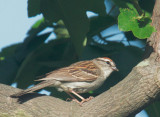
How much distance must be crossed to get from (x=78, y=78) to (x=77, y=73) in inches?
5.5

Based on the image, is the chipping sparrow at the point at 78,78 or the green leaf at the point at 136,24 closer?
the green leaf at the point at 136,24

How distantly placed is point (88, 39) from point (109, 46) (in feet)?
1.12

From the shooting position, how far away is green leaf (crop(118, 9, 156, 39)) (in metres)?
3.89

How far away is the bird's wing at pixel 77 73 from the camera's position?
5.43 m

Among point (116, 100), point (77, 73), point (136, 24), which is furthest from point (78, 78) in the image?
point (136, 24)

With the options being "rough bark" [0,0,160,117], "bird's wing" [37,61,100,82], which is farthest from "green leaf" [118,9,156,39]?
"bird's wing" [37,61,100,82]

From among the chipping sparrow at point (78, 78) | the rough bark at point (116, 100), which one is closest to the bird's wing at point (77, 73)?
the chipping sparrow at point (78, 78)

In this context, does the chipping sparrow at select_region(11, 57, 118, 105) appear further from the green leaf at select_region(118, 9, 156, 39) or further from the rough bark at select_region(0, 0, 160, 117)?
the green leaf at select_region(118, 9, 156, 39)

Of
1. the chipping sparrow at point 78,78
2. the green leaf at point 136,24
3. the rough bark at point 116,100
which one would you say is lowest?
the chipping sparrow at point 78,78

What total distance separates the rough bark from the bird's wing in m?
0.82

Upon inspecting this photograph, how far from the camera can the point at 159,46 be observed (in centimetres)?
441

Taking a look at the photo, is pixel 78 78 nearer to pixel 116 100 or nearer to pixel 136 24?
pixel 116 100

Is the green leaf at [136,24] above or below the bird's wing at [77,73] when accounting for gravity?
above

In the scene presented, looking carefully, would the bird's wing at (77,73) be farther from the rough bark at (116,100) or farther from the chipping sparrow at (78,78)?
the rough bark at (116,100)
